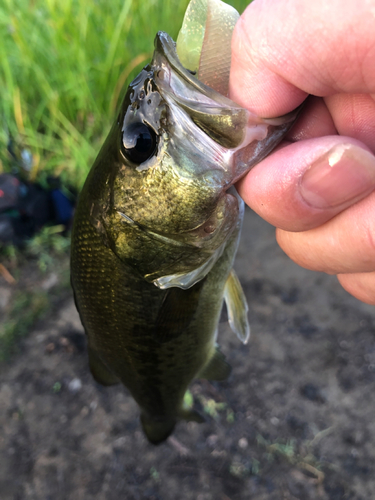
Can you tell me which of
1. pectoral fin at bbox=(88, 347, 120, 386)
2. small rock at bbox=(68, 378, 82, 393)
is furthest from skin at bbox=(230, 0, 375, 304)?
small rock at bbox=(68, 378, 82, 393)

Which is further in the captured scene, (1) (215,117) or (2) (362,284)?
Result: (2) (362,284)

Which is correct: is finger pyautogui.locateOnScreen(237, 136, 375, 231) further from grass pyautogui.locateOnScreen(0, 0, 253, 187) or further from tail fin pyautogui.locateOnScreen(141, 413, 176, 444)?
grass pyautogui.locateOnScreen(0, 0, 253, 187)

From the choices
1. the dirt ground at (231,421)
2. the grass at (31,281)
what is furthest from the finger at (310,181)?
the grass at (31,281)

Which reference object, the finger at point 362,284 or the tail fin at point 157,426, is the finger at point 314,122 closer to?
the finger at point 362,284

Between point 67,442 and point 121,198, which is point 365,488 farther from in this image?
point 121,198

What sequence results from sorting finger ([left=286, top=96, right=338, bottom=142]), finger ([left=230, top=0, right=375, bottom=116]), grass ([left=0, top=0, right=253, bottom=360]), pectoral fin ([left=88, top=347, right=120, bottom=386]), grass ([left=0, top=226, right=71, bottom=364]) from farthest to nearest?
grass ([left=0, top=0, right=253, bottom=360]), grass ([left=0, top=226, right=71, bottom=364]), pectoral fin ([left=88, top=347, right=120, bottom=386]), finger ([left=286, top=96, right=338, bottom=142]), finger ([left=230, top=0, right=375, bottom=116])

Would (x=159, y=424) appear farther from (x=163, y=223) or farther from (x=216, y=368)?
(x=163, y=223)

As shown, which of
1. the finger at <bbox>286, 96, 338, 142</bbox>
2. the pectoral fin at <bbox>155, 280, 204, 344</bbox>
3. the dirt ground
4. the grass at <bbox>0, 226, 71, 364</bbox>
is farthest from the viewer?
the grass at <bbox>0, 226, 71, 364</bbox>

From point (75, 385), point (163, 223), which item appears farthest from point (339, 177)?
point (75, 385)
